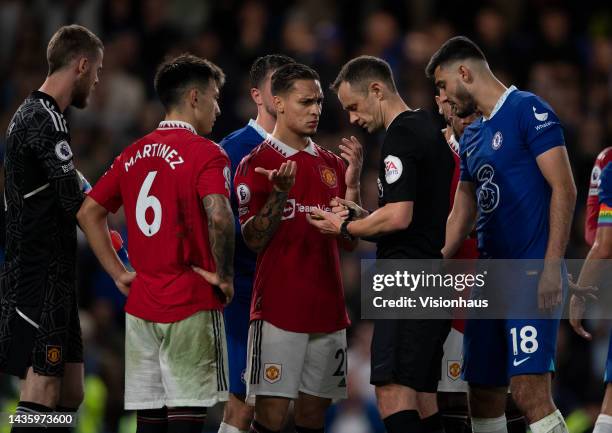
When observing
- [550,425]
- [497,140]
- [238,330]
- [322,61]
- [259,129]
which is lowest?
[550,425]

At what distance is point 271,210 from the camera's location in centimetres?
605

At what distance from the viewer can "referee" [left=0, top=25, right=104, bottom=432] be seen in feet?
19.7

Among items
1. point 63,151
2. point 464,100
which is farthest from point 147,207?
point 464,100

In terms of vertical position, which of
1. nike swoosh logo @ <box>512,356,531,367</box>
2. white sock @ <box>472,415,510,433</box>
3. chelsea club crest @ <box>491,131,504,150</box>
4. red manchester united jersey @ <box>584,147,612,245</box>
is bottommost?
white sock @ <box>472,415,510,433</box>

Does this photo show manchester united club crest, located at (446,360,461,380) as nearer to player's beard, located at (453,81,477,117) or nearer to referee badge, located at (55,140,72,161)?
player's beard, located at (453,81,477,117)

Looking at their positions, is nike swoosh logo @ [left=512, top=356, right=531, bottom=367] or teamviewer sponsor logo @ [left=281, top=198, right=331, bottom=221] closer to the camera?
nike swoosh logo @ [left=512, top=356, right=531, bottom=367]

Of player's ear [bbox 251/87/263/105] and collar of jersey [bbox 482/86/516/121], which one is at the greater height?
player's ear [bbox 251/87/263/105]

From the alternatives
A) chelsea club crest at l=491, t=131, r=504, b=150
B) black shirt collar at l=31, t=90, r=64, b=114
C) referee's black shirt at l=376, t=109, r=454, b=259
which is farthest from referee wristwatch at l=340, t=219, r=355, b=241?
black shirt collar at l=31, t=90, r=64, b=114

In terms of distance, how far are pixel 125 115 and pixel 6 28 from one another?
2.02 meters

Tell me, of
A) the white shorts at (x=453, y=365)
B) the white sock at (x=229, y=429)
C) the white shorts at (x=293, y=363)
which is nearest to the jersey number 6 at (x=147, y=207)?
the white shorts at (x=293, y=363)

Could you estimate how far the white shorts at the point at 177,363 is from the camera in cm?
571

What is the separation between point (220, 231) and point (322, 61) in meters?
6.78

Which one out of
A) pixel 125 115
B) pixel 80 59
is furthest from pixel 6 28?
pixel 80 59

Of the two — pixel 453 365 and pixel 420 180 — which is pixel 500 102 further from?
pixel 453 365
